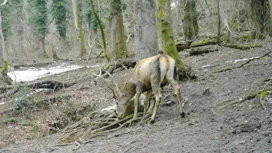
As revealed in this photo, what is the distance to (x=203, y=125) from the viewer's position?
256 inches

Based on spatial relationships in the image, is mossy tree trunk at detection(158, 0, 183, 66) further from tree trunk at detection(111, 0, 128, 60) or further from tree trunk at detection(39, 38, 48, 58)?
tree trunk at detection(39, 38, 48, 58)

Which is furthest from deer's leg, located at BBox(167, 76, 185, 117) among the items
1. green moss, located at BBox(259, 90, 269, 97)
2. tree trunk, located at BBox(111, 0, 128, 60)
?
tree trunk, located at BBox(111, 0, 128, 60)

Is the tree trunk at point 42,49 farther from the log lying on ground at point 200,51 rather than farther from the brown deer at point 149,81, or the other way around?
the brown deer at point 149,81

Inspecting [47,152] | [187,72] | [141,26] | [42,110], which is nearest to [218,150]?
[47,152]

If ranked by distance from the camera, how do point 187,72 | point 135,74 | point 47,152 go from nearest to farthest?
point 47,152, point 135,74, point 187,72

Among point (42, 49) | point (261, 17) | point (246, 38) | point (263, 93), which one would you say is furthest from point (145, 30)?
point (42, 49)

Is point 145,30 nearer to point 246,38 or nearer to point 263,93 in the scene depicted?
point 263,93

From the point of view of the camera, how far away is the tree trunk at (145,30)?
37.3ft

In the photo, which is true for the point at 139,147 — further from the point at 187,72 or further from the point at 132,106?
the point at 187,72

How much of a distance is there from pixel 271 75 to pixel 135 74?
321 cm

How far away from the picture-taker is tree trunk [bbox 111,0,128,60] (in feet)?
59.4

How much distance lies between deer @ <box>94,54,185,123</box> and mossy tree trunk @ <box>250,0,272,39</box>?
9.20 metres

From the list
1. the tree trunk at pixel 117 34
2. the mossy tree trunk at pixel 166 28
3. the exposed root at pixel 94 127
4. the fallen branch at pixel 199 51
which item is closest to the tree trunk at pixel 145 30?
the mossy tree trunk at pixel 166 28

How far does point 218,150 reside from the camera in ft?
16.1
